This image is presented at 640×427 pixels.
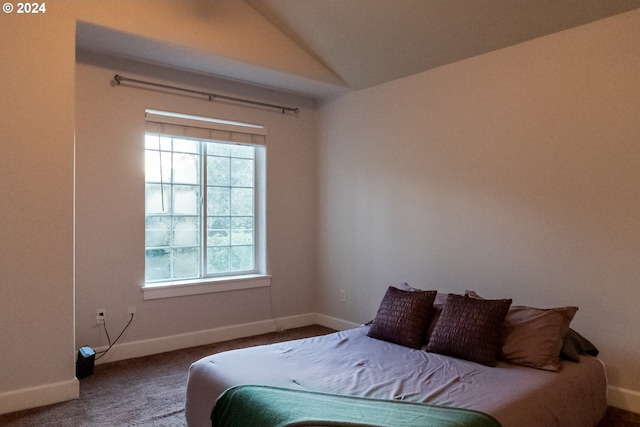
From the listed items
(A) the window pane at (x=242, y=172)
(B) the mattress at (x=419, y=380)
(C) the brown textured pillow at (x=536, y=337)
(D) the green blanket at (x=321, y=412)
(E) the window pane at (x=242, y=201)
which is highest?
(A) the window pane at (x=242, y=172)

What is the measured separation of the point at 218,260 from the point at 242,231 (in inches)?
15.1

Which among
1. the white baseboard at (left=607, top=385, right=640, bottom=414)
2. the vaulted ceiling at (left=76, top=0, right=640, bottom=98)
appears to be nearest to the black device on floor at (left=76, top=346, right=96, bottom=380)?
the vaulted ceiling at (left=76, top=0, right=640, bottom=98)

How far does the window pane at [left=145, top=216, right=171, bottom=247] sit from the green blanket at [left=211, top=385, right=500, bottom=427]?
2203 millimetres

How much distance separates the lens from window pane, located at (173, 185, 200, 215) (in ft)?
13.3

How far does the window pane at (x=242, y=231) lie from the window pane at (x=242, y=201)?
0.07 meters

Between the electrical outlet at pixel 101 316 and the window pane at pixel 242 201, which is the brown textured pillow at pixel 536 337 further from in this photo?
the electrical outlet at pixel 101 316

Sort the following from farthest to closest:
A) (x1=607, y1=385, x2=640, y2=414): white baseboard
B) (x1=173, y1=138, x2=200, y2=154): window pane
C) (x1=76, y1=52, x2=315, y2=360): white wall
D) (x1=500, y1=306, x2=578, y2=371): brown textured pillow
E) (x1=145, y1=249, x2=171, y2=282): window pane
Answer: (x1=173, y1=138, x2=200, y2=154): window pane, (x1=145, y1=249, x2=171, y2=282): window pane, (x1=76, y1=52, x2=315, y2=360): white wall, (x1=607, y1=385, x2=640, y2=414): white baseboard, (x1=500, y1=306, x2=578, y2=371): brown textured pillow

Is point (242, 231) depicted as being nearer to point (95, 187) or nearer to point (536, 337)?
point (95, 187)

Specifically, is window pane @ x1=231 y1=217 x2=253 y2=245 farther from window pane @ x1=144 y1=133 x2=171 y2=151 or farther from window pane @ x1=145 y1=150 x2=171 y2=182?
window pane @ x1=144 y1=133 x2=171 y2=151

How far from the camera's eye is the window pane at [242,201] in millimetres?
4430

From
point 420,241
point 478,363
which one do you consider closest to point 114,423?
point 478,363

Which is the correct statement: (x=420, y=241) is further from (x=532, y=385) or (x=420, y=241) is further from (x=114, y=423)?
(x=114, y=423)

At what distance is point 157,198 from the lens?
12.9ft

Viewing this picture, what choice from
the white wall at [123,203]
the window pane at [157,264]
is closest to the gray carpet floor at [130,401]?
the white wall at [123,203]
